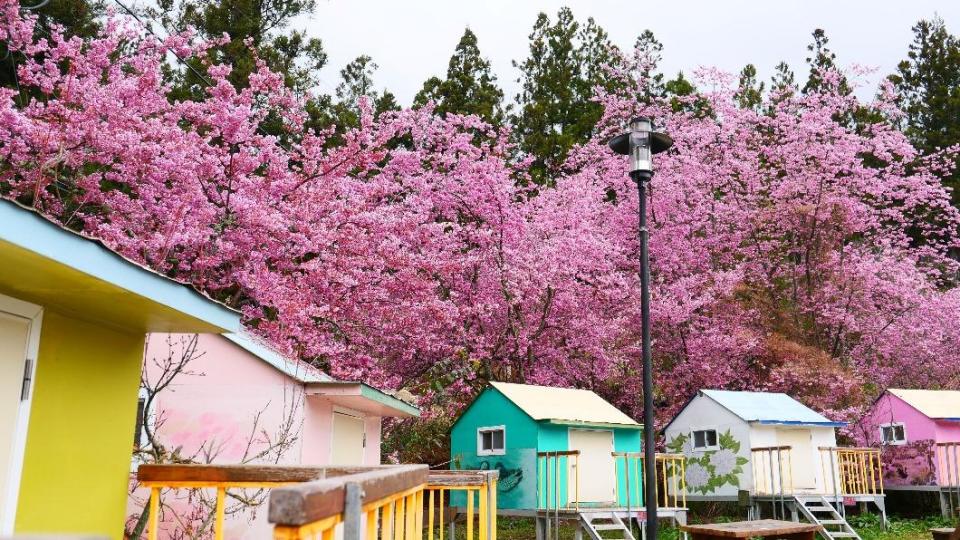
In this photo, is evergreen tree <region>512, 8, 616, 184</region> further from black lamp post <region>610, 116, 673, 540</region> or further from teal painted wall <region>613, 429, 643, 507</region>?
black lamp post <region>610, 116, 673, 540</region>

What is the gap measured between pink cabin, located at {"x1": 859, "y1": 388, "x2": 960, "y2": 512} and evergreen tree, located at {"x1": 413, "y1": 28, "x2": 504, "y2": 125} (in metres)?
17.0

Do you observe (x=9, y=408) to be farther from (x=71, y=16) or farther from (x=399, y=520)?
(x=71, y=16)

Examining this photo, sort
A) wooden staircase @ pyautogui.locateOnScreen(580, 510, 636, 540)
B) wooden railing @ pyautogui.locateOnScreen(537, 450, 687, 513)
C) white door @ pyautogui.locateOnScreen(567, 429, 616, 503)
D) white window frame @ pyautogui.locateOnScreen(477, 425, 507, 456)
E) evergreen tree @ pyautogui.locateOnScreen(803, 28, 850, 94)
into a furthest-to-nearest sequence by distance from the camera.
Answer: evergreen tree @ pyautogui.locateOnScreen(803, 28, 850, 94)
white window frame @ pyautogui.locateOnScreen(477, 425, 507, 456)
white door @ pyautogui.locateOnScreen(567, 429, 616, 503)
wooden railing @ pyautogui.locateOnScreen(537, 450, 687, 513)
wooden staircase @ pyautogui.locateOnScreen(580, 510, 636, 540)

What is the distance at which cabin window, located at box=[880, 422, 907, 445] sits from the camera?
18734mm

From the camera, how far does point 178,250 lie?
40.9 feet

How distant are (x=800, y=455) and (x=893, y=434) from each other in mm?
3923

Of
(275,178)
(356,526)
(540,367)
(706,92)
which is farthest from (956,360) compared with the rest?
(356,526)

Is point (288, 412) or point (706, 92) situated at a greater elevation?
point (706, 92)

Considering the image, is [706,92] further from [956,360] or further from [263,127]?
[263,127]

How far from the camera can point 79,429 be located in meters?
4.77

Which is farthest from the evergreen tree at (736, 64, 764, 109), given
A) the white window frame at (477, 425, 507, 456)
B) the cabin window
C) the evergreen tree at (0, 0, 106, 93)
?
the evergreen tree at (0, 0, 106, 93)

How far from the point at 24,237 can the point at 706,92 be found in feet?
73.3

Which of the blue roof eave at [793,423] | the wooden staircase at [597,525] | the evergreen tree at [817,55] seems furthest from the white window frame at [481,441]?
the evergreen tree at [817,55]

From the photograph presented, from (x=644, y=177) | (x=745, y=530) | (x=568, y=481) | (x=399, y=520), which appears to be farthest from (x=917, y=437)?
(x=399, y=520)
